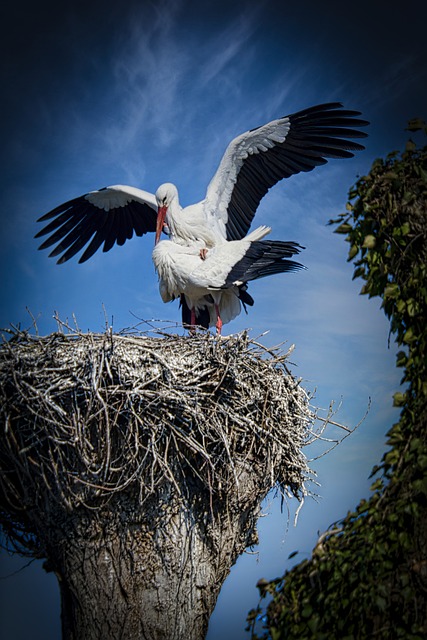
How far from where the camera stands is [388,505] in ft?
8.55

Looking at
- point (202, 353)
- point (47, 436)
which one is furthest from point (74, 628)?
point (202, 353)

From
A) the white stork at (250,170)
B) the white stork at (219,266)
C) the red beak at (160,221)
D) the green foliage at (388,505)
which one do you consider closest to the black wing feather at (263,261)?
the white stork at (219,266)

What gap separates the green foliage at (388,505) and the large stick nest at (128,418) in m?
1.26

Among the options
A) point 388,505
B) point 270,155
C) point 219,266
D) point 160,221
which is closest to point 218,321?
point 219,266

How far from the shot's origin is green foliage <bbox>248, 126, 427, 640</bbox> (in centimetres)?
245

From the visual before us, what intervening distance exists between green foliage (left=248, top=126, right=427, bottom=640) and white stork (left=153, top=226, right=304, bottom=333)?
7.42 feet

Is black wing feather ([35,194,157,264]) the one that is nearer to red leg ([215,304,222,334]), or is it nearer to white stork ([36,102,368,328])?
white stork ([36,102,368,328])

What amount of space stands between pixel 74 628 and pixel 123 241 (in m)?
3.67

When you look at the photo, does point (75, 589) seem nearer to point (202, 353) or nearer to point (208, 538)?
point (208, 538)

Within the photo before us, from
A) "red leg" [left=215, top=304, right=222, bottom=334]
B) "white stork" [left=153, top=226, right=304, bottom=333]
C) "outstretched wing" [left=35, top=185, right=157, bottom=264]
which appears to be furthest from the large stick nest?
"outstretched wing" [left=35, top=185, right=157, bottom=264]

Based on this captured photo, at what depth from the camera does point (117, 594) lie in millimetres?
3955

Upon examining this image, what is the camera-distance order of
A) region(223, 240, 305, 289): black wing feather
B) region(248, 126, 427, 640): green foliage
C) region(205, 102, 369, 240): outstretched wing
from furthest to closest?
region(205, 102, 369, 240): outstretched wing, region(223, 240, 305, 289): black wing feather, region(248, 126, 427, 640): green foliage

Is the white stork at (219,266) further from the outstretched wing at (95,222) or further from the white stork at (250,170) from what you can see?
the outstretched wing at (95,222)

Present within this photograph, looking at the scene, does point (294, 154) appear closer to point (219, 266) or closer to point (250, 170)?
point (250, 170)
